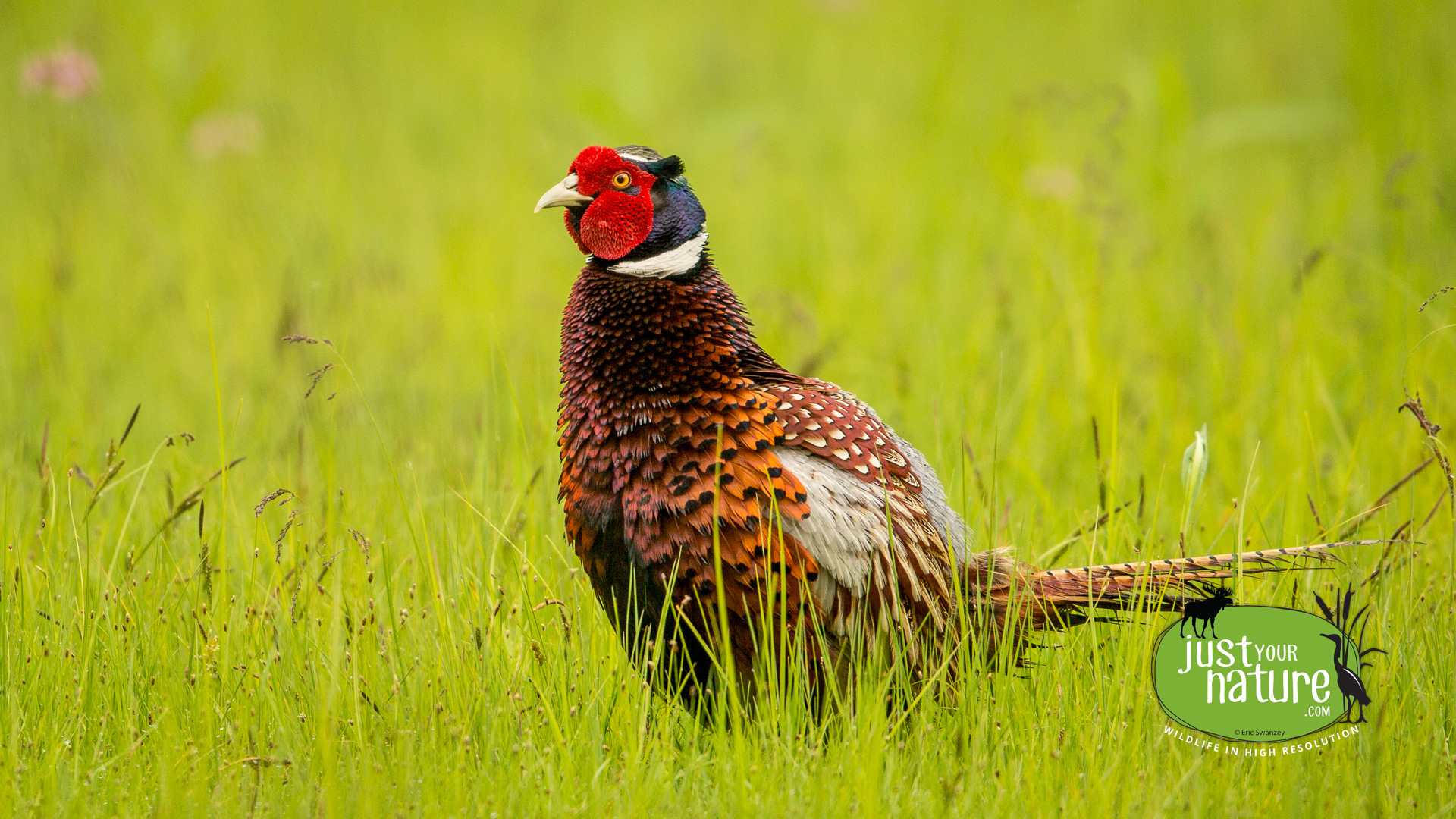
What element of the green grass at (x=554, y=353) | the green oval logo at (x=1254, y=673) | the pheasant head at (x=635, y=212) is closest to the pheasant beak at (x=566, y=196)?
the pheasant head at (x=635, y=212)

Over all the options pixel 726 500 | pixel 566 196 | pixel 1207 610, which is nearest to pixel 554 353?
pixel 566 196

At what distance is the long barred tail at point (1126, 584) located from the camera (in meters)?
2.92

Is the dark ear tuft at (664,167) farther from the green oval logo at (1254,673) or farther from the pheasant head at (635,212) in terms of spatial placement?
the green oval logo at (1254,673)

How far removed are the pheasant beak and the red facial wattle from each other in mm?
14

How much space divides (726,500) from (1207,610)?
1298 millimetres

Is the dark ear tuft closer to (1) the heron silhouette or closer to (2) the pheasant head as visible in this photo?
(2) the pheasant head

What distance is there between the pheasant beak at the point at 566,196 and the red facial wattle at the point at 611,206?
0.05 feet

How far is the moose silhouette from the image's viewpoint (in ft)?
9.47

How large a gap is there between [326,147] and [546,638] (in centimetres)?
637

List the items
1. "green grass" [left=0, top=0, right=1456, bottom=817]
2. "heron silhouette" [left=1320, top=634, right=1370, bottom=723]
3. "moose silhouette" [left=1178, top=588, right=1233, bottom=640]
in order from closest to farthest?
"green grass" [left=0, top=0, right=1456, bottom=817] < "heron silhouette" [left=1320, top=634, right=1370, bottom=723] < "moose silhouette" [left=1178, top=588, right=1233, bottom=640]

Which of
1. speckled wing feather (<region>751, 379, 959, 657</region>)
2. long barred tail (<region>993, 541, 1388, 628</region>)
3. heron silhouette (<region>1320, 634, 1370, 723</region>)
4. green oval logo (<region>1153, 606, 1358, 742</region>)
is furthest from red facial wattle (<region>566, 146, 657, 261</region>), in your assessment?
heron silhouette (<region>1320, 634, 1370, 723</region>)

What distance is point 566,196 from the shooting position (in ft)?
9.79

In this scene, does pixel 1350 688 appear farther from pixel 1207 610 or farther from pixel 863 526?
pixel 863 526

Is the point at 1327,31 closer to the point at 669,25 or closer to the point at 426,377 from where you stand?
the point at 669,25
